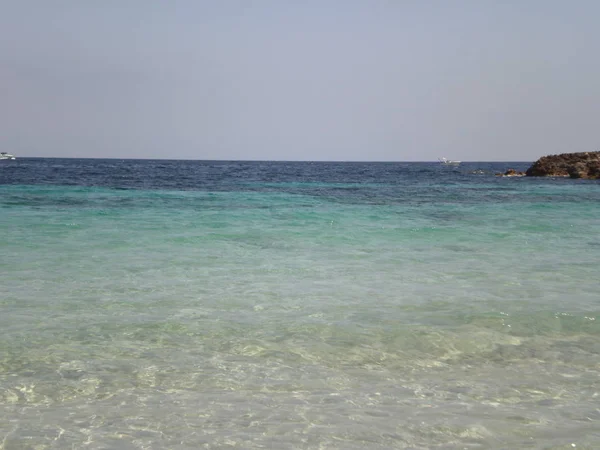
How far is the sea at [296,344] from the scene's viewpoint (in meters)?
4.78

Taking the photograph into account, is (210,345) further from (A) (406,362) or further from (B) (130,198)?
(B) (130,198)

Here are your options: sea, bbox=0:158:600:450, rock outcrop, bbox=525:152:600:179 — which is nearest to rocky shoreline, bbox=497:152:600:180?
rock outcrop, bbox=525:152:600:179

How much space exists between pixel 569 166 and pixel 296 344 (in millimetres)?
64902

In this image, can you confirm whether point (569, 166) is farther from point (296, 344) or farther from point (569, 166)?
point (296, 344)

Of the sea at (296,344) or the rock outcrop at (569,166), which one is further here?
the rock outcrop at (569,166)

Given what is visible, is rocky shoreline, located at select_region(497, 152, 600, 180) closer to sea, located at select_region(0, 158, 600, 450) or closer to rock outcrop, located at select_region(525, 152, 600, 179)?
rock outcrop, located at select_region(525, 152, 600, 179)

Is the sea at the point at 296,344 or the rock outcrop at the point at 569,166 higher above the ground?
the rock outcrop at the point at 569,166

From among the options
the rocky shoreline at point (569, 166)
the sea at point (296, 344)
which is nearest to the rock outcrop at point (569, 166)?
the rocky shoreline at point (569, 166)

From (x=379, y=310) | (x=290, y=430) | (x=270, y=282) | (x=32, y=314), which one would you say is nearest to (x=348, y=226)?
(x=270, y=282)

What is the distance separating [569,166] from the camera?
209ft

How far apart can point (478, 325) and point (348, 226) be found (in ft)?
39.0

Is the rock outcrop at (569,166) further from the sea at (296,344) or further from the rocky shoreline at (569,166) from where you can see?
the sea at (296,344)

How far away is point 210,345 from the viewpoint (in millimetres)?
6895

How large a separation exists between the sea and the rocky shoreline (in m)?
49.1
